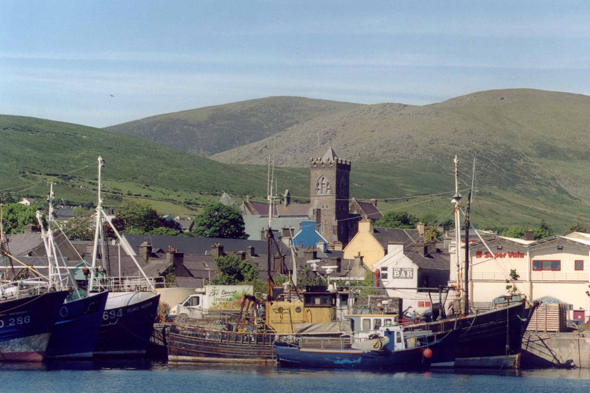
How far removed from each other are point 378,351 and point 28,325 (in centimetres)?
2341

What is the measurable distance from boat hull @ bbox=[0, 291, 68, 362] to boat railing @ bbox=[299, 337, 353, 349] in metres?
16.6

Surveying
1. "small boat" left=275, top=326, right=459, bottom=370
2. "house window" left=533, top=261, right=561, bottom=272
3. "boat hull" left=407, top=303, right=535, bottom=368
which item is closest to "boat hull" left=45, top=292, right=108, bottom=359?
"small boat" left=275, top=326, right=459, bottom=370

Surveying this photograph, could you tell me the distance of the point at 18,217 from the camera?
152375 millimetres

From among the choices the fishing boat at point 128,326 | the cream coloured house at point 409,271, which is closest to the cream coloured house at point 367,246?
the cream coloured house at point 409,271

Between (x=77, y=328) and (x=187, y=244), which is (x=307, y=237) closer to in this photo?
(x=187, y=244)

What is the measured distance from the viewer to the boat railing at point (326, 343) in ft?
198

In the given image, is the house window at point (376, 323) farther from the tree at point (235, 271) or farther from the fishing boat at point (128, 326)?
the tree at point (235, 271)

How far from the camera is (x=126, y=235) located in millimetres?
119812

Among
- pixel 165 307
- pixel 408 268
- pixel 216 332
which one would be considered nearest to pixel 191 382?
pixel 216 332

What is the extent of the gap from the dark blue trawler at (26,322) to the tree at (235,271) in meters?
26.3

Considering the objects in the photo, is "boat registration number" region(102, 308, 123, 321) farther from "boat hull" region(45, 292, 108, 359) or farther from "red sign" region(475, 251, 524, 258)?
"red sign" region(475, 251, 524, 258)

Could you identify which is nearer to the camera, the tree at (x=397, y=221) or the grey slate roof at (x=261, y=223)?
the grey slate roof at (x=261, y=223)

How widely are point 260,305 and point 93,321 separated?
11.9 m

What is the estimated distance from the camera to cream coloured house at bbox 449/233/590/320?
77.8 metres
